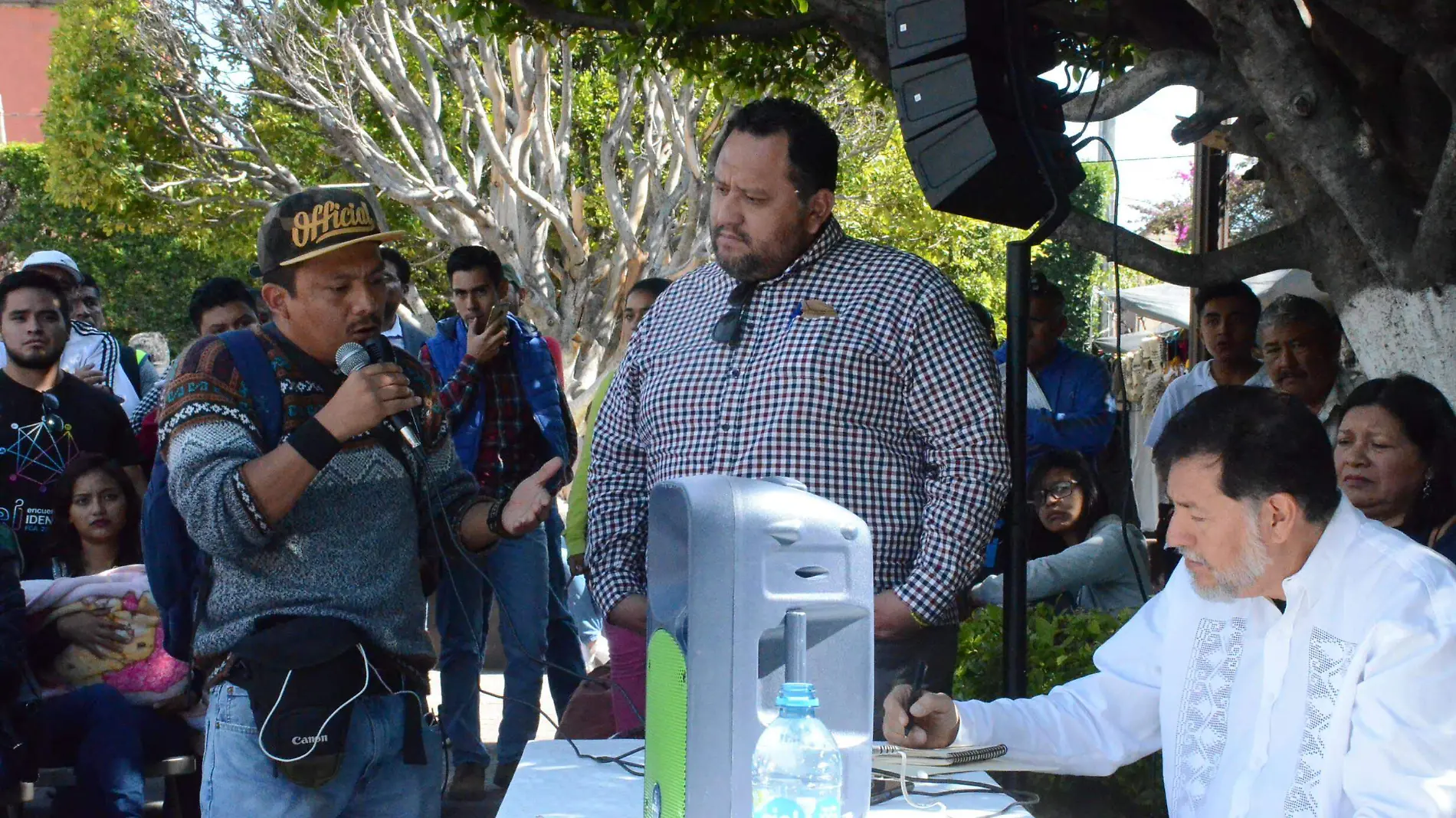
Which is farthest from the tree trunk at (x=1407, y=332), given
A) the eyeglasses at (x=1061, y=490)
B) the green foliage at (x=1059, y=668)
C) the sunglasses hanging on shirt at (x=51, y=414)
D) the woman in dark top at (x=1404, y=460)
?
the sunglasses hanging on shirt at (x=51, y=414)

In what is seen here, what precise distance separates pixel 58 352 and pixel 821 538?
4.28 meters

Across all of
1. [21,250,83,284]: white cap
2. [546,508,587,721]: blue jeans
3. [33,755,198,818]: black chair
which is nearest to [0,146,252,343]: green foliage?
[21,250,83,284]: white cap

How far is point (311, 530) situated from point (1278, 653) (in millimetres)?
1851

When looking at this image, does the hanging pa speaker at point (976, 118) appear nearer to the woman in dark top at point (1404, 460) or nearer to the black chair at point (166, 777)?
the woman in dark top at point (1404, 460)

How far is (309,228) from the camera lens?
291 cm

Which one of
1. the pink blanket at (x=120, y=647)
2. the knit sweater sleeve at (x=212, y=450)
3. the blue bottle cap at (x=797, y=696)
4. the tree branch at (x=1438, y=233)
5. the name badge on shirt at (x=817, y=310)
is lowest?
the pink blanket at (x=120, y=647)

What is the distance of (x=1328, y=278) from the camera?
207 inches

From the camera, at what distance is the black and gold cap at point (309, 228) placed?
9.51 feet

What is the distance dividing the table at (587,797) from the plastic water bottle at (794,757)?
0.45 meters

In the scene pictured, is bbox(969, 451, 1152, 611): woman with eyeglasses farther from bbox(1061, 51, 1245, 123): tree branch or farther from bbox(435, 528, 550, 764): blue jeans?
bbox(435, 528, 550, 764): blue jeans

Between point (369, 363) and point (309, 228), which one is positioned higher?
point (309, 228)

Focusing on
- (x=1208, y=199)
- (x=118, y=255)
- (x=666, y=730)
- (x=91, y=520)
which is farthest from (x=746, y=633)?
(x=118, y=255)

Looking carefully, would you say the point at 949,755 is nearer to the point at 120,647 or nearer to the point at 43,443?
the point at 120,647

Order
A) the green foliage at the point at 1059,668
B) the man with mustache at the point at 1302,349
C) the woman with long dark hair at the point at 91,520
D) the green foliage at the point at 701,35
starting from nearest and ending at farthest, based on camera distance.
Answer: the green foliage at the point at 1059,668 < the woman with long dark hair at the point at 91,520 < the man with mustache at the point at 1302,349 < the green foliage at the point at 701,35
